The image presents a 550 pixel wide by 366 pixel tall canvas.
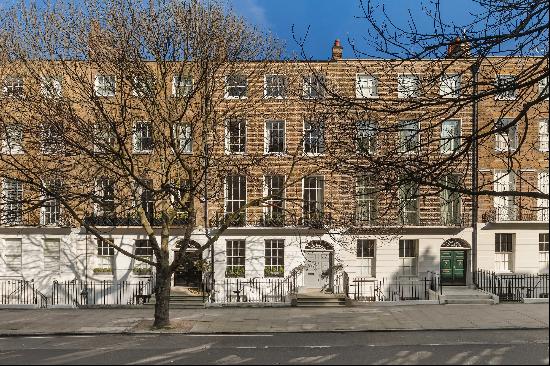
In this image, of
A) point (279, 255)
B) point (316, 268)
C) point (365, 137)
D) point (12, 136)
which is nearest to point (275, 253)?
point (279, 255)

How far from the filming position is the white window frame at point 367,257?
26.6 metres

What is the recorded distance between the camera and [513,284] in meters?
25.7

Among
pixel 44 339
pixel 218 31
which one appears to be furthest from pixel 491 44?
pixel 44 339

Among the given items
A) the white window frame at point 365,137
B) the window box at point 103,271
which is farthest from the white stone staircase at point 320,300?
the white window frame at point 365,137

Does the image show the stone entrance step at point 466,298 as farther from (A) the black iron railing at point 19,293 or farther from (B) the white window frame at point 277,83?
(A) the black iron railing at point 19,293

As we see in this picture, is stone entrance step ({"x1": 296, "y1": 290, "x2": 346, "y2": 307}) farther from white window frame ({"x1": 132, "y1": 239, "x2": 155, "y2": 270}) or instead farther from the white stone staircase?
white window frame ({"x1": 132, "y1": 239, "x2": 155, "y2": 270})

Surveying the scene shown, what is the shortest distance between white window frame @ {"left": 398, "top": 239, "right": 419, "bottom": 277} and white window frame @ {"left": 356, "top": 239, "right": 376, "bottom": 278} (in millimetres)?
1304

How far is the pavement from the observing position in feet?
59.9

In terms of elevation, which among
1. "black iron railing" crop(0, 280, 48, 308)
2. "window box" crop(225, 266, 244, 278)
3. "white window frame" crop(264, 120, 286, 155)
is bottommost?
"black iron railing" crop(0, 280, 48, 308)

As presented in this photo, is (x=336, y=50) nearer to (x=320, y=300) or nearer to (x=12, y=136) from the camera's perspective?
(x=320, y=300)

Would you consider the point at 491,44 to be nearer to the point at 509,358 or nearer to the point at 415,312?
the point at 509,358

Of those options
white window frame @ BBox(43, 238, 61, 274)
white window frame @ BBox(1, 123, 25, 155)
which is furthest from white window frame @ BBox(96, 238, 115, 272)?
white window frame @ BBox(1, 123, 25, 155)

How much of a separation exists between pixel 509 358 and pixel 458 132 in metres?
15.1

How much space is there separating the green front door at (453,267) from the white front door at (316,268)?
5.76 metres
